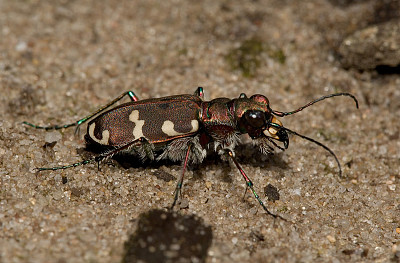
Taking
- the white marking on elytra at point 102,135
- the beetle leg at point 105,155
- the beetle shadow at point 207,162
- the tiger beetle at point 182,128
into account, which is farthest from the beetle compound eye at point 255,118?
the white marking on elytra at point 102,135

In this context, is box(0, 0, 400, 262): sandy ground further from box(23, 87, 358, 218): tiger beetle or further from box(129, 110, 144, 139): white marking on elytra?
box(129, 110, 144, 139): white marking on elytra

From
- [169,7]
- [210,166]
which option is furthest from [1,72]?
[210,166]

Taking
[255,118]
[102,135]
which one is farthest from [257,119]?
[102,135]

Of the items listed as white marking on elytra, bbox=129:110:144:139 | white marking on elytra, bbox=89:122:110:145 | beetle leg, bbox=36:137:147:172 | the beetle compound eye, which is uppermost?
the beetle compound eye

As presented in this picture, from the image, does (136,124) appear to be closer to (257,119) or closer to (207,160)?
(207,160)

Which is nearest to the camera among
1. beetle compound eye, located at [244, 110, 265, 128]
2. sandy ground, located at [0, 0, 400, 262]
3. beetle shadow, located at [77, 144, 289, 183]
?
sandy ground, located at [0, 0, 400, 262]

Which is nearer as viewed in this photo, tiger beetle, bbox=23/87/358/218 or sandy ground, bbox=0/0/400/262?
sandy ground, bbox=0/0/400/262

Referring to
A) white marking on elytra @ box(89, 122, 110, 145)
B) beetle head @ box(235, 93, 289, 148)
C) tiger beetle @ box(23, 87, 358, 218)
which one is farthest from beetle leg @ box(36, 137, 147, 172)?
beetle head @ box(235, 93, 289, 148)
